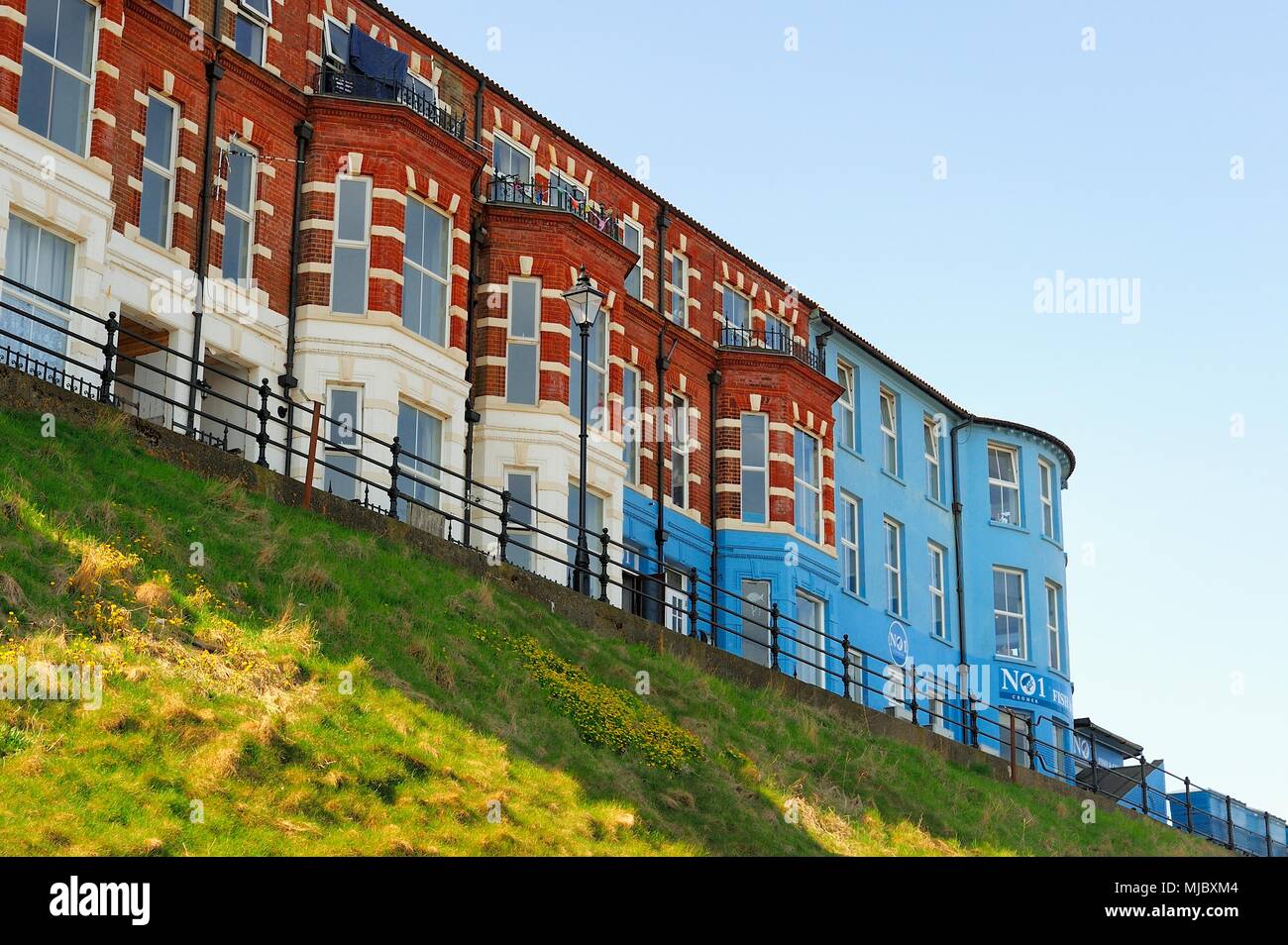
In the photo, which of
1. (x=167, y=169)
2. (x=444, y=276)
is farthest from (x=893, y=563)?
(x=167, y=169)

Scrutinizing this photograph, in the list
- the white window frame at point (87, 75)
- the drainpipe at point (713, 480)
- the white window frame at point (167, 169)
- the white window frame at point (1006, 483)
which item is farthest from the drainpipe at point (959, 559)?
the white window frame at point (87, 75)

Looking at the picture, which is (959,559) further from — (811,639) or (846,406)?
(811,639)

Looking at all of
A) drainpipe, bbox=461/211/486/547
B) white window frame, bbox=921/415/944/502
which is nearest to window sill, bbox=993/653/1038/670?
white window frame, bbox=921/415/944/502

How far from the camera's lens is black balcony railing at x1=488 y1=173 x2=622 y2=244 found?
114 ft

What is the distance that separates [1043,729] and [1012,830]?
18666mm

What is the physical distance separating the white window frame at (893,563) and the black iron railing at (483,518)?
1.60m

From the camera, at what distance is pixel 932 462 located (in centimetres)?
4822

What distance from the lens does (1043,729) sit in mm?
46062

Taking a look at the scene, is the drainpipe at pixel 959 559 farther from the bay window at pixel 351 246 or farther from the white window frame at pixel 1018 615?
the bay window at pixel 351 246

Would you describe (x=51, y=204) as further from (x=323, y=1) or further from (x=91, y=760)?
(x=91, y=760)

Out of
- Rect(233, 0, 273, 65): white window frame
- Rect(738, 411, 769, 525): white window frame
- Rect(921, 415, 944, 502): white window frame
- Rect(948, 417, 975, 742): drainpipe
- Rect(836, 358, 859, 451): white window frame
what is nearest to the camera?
Rect(233, 0, 273, 65): white window frame

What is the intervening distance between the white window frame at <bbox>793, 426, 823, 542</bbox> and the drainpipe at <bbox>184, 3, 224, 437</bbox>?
1592 centimetres

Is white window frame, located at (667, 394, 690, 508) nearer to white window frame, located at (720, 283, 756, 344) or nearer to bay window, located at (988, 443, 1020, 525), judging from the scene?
white window frame, located at (720, 283, 756, 344)

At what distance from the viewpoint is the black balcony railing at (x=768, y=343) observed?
41.7 metres
